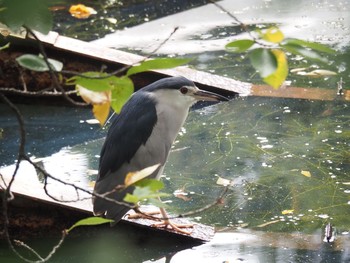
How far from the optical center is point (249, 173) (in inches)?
183

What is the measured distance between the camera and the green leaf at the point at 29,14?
1.22 m

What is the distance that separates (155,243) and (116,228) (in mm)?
198

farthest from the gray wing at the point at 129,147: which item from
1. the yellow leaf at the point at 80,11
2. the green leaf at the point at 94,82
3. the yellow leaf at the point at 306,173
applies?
the yellow leaf at the point at 80,11

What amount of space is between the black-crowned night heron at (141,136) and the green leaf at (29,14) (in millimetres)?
2269

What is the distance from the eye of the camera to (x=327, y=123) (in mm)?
5254

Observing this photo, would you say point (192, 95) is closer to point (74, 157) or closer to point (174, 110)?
point (174, 110)

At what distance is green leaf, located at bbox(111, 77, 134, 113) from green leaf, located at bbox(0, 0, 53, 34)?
183mm

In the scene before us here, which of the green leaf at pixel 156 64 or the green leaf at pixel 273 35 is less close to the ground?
the green leaf at pixel 273 35

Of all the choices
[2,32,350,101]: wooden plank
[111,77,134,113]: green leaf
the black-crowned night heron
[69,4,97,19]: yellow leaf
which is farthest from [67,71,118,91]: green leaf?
[69,4,97,19]: yellow leaf

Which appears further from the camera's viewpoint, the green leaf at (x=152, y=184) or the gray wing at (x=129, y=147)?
the gray wing at (x=129, y=147)

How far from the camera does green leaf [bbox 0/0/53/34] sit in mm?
1221

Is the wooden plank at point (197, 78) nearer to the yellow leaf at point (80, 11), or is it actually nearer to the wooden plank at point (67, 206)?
the wooden plank at point (67, 206)

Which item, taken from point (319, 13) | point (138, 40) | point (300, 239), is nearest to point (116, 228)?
point (300, 239)

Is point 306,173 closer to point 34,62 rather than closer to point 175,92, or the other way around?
point 175,92
